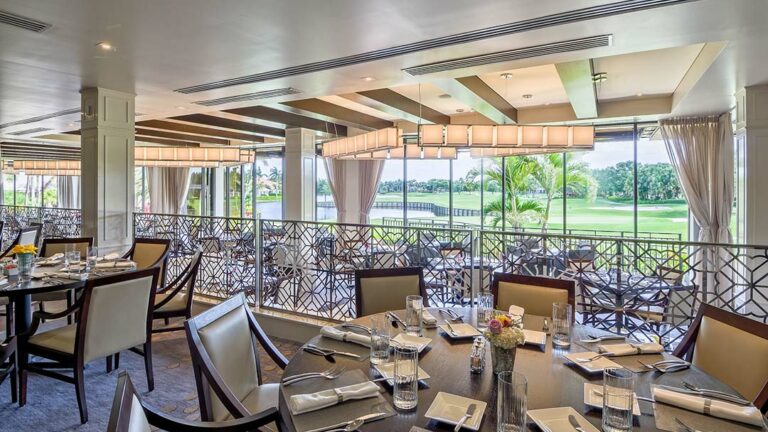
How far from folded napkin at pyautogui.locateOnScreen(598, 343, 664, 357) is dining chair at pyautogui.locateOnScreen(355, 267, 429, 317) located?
122 centimetres

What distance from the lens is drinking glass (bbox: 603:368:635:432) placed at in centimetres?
126

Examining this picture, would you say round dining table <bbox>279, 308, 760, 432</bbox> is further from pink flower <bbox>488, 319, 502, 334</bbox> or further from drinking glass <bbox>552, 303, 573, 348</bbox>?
pink flower <bbox>488, 319, 502, 334</bbox>

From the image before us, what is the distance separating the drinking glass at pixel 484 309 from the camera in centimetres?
216

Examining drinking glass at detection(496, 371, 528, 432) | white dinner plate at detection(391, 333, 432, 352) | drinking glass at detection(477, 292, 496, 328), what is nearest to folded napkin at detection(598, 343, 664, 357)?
drinking glass at detection(477, 292, 496, 328)

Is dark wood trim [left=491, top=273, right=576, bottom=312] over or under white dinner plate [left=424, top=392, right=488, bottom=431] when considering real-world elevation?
over

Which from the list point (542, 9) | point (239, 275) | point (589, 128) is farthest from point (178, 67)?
point (589, 128)

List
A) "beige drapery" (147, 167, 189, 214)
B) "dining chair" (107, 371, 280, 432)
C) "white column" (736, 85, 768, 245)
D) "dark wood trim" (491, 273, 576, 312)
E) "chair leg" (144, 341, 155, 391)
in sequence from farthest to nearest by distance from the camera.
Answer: "beige drapery" (147, 167, 189, 214)
"white column" (736, 85, 768, 245)
"chair leg" (144, 341, 155, 391)
"dark wood trim" (491, 273, 576, 312)
"dining chair" (107, 371, 280, 432)

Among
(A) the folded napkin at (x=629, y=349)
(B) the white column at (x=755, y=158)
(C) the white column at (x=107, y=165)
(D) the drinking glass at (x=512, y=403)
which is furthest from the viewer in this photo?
(C) the white column at (x=107, y=165)

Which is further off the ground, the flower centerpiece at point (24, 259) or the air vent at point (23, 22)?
the air vent at point (23, 22)

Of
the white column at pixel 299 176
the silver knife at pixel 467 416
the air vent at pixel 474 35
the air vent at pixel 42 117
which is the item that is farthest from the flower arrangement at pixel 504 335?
the air vent at pixel 42 117

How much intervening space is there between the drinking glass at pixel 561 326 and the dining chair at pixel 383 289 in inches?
40.6

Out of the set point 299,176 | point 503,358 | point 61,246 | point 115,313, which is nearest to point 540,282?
point 503,358

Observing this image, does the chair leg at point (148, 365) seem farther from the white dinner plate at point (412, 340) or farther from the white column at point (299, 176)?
the white column at point (299, 176)

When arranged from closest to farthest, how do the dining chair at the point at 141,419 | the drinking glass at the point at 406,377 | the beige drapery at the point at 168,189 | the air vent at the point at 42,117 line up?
the dining chair at the point at 141,419, the drinking glass at the point at 406,377, the air vent at the point at 42,117, the beige drapery at the point at 168,189
